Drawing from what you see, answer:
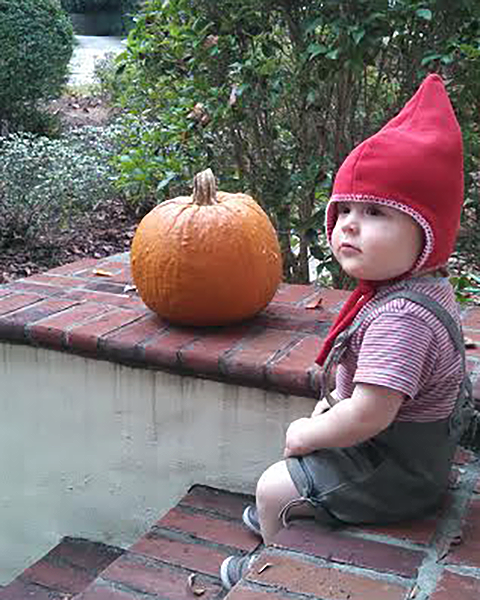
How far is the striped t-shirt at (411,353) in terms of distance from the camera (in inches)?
61.7

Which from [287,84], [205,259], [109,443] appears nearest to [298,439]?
[205,259]

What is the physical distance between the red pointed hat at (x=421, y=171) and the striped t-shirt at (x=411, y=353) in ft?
0.28

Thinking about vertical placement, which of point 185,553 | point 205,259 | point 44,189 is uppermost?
point 205,259

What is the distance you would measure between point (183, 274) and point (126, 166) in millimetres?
1381

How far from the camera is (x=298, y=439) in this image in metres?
1.74

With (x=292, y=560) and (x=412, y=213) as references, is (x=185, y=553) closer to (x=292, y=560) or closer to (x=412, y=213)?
(x=292, y=560)

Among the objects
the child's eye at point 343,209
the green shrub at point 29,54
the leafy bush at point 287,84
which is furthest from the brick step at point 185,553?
the green shrub at point 29,54

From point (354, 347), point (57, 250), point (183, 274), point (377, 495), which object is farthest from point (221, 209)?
point (57, 250)

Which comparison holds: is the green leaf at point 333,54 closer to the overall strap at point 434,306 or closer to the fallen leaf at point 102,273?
the fallen leaf at point 102,273

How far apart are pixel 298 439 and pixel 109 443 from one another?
0.97 m

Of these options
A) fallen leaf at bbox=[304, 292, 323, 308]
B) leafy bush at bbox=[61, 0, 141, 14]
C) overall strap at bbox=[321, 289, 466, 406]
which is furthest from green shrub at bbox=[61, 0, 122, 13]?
overall strap at bbox=[321, 289, 466, 406]

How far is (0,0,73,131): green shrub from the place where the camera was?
26.2 ft

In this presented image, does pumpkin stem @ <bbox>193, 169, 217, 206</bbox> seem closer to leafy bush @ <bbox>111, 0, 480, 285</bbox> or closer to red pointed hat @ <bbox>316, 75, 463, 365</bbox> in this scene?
leafy bush @ <bbox>111, 0, 480, 285</bbox>

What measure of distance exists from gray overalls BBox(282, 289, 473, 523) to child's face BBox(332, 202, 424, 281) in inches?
4.4
